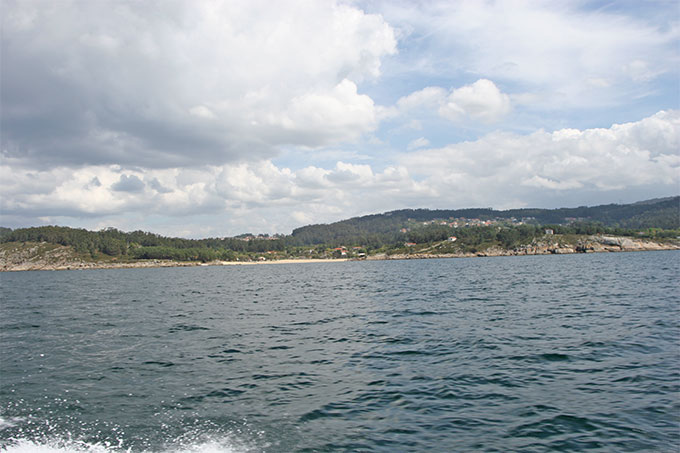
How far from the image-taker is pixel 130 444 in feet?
43.0

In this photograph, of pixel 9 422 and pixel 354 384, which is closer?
pixel 9 422

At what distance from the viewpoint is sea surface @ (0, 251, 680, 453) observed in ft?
43.5

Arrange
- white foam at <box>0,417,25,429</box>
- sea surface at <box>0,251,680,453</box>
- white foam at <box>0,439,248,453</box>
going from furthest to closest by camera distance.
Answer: white foam at <box>0,417,25,429</box>
sea surface at <box>0,251,680,453</box>
white foam at <box>0,439,248,453</box>

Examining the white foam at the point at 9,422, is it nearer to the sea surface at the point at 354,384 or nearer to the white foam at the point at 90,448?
the sea surface at the point at 354,384

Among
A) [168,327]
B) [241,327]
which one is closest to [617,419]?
[241,327]

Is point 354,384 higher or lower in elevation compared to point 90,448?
lower

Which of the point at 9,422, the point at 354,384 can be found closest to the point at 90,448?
the point at 9,422

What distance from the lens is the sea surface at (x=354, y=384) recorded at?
1326cm

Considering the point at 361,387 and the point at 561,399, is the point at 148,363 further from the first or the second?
the point at 561,399

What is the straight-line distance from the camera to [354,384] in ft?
61.5

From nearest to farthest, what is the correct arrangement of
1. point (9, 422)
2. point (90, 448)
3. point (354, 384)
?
point (90, 448) < point (9, 422) < point (354, 384)

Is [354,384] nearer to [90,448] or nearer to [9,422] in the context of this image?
[90,448]

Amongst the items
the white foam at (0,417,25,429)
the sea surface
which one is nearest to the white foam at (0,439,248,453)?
the sea surface

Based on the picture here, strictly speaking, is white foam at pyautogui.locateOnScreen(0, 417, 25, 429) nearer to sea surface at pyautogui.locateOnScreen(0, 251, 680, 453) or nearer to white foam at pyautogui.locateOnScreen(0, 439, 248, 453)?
sea surface at pyautogui.locateOnScreen(0, 251, 680, 453)
